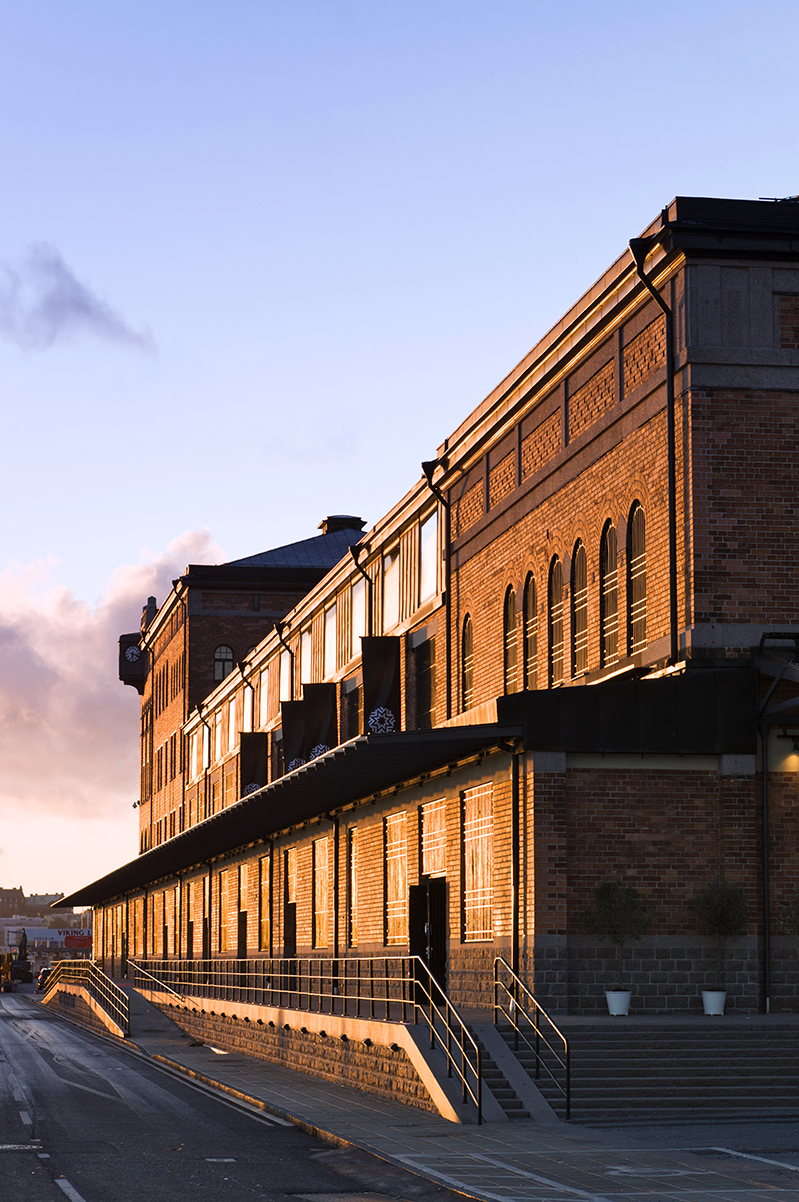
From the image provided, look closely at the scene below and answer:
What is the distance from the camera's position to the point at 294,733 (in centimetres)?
4209

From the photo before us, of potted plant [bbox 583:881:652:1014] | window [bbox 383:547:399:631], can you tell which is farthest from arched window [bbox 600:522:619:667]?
window [bbox 383:547:399:631]

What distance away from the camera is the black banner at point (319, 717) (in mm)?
41844

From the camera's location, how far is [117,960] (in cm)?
8338

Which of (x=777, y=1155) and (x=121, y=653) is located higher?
(x=121, y=653)

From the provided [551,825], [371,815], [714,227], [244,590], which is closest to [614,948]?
[551,825]

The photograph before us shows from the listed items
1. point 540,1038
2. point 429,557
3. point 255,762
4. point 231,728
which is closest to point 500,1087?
point 540,1038

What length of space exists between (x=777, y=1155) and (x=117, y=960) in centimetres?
7174

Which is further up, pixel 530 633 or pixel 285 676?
pixel 285 676

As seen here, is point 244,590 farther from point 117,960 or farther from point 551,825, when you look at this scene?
point 551,825

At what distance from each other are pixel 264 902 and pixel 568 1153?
102 ft

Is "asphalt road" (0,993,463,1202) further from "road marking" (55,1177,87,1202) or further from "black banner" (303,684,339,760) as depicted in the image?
"black banner" (303,684,339,760)

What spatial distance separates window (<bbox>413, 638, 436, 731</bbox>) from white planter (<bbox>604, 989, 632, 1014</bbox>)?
13.1 meters

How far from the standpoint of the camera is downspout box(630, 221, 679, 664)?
2259 cm

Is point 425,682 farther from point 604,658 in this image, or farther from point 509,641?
point 604,658
